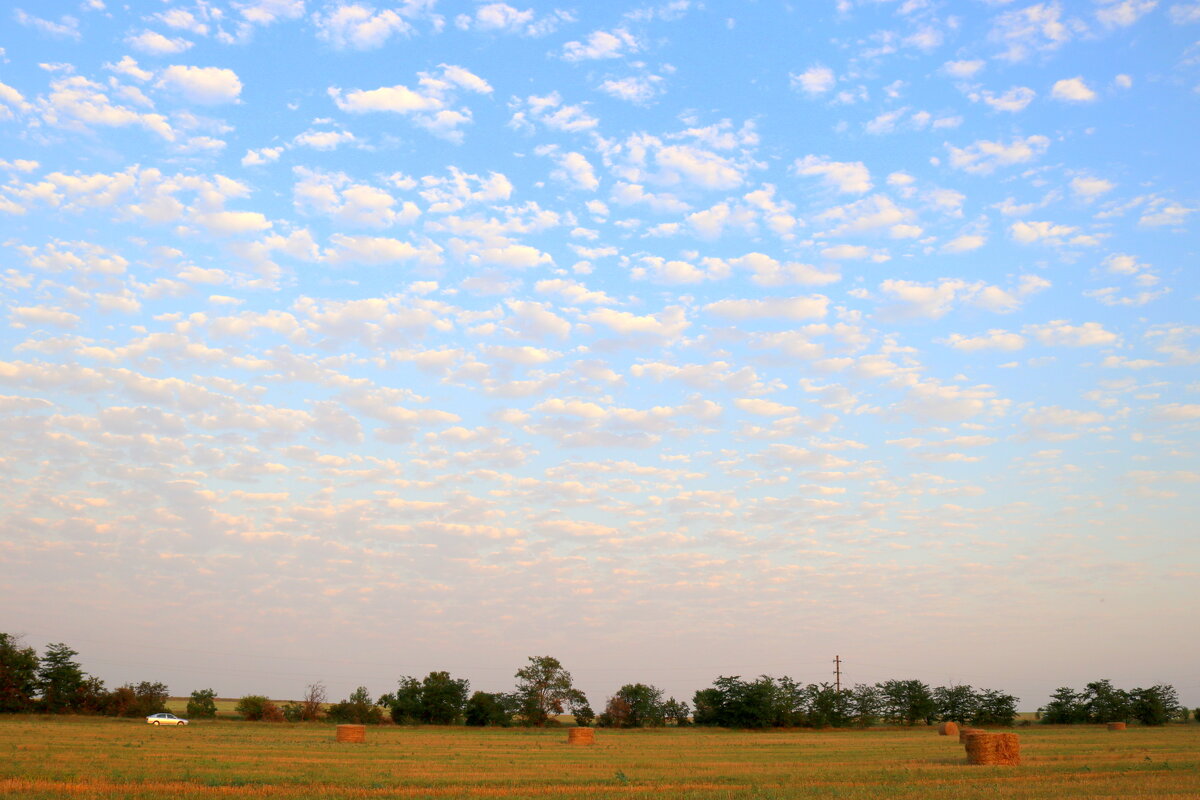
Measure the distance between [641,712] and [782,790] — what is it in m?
77.0

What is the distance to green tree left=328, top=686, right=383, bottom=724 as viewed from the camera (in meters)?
87.2

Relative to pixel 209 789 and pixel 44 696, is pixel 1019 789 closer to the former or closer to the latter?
pixel 209 789

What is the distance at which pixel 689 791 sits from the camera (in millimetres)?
24172

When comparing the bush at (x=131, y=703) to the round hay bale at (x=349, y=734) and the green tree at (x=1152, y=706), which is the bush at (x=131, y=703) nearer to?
the round hay bale at (x=349, y=734)

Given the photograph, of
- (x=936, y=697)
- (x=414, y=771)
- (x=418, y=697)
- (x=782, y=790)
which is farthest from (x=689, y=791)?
(x=936, y=697)

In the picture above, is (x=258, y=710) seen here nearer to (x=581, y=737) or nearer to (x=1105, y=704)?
(x=581, y=737)

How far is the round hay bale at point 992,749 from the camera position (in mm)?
33188

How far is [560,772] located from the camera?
31.0 meters

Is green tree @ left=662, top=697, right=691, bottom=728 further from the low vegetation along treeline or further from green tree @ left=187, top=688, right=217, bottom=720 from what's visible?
green tree @ left=187, top=688, right=217, bottom=720

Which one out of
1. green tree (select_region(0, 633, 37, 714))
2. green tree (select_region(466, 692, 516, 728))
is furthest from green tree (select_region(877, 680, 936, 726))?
green tree (select_region(0, 633, 37, 714))

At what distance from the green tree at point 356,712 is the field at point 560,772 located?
4512 cm

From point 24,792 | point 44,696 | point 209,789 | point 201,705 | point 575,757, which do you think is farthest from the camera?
point 201,705

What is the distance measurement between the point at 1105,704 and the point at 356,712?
75.9 metres

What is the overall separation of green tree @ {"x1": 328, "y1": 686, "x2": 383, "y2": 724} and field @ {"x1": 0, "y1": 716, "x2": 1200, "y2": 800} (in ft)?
148
